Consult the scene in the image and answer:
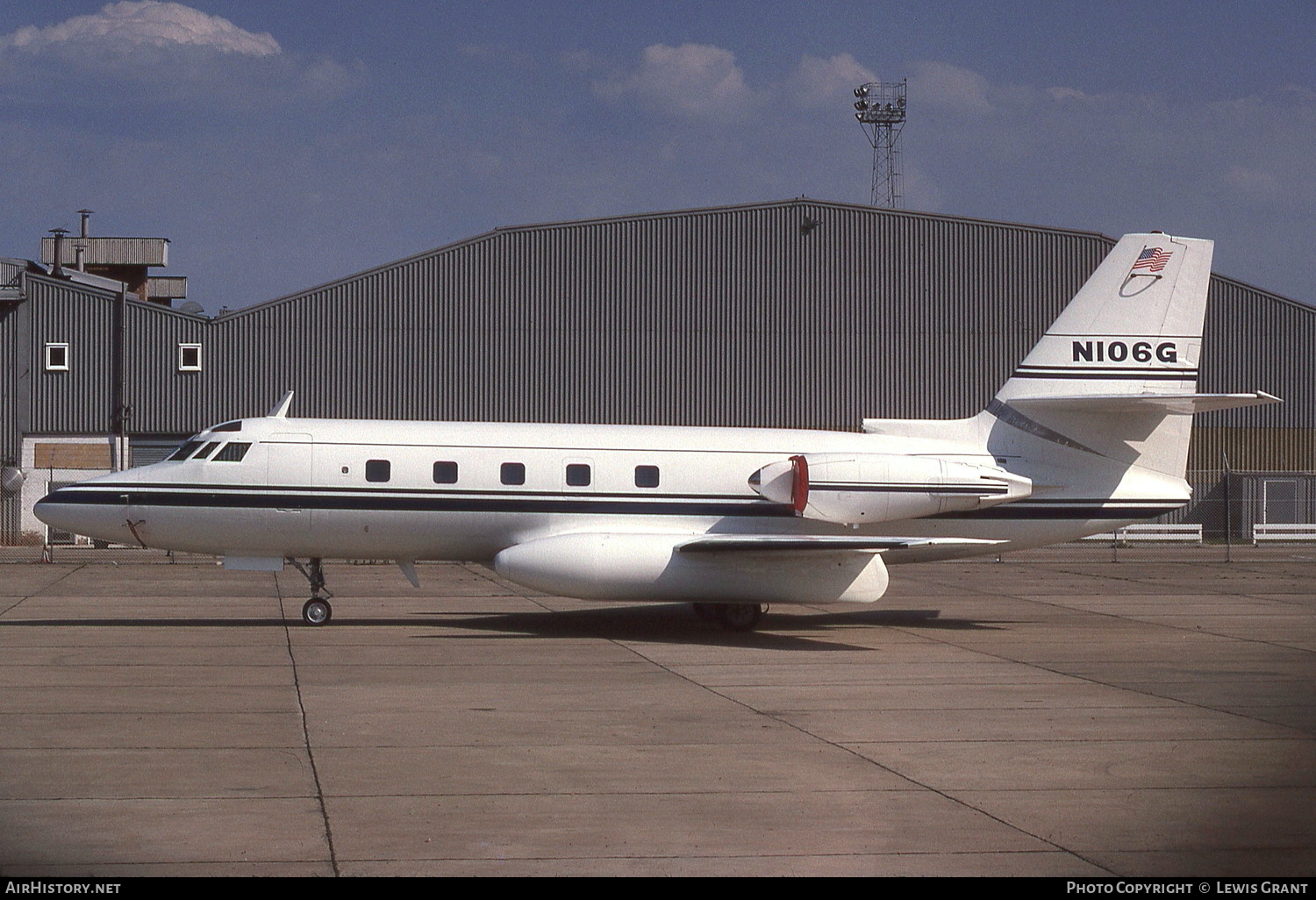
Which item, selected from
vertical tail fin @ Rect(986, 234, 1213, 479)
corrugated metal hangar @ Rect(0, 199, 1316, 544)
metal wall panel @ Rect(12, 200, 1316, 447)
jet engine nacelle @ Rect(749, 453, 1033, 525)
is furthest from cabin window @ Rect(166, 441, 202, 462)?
metal wall panel @ Rect(12, 200, 1316, 447)

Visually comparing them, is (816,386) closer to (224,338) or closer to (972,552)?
(224,338)

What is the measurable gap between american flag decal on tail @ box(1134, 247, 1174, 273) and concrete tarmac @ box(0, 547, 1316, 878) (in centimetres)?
550

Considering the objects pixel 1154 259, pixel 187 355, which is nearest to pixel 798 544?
pixel 1154 259

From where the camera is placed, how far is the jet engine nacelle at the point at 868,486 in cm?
1947

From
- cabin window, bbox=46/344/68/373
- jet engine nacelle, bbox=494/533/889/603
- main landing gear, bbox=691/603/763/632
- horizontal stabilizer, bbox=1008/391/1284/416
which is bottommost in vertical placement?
main landing gear, bbox=691/603/763/632

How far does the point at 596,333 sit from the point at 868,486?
23.0m

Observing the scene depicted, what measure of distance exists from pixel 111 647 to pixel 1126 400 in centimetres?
1413

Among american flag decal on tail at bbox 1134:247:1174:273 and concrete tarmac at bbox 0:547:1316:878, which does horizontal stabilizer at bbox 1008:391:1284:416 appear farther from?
concrete tarmac at bbox 0:547:1316:878

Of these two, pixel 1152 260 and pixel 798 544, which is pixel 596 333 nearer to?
pixel 1152 260

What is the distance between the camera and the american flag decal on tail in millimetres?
20688

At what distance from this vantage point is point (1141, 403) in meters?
19.4

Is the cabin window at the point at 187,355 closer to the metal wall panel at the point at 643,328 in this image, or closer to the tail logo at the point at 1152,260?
the metal wall panel at the point at 643,328

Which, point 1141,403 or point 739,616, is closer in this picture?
point 1141,403

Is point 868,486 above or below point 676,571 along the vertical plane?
above
